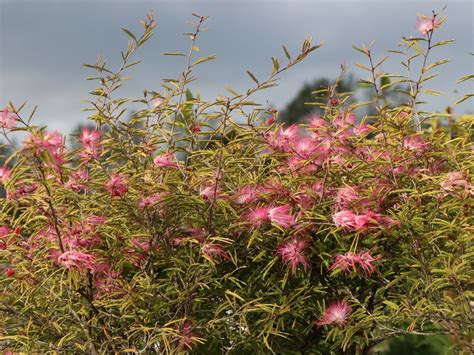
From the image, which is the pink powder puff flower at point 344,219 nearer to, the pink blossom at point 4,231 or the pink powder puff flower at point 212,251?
the pink powder puff flower at point 212,251

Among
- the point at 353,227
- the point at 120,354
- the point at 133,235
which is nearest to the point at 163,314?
the point at 120,354

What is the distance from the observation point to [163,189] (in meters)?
3.32

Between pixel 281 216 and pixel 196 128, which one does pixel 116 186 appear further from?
pixel 281 216

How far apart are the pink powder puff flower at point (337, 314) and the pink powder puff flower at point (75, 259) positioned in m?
1.21

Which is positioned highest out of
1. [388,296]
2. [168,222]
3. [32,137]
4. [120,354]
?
[32,137]

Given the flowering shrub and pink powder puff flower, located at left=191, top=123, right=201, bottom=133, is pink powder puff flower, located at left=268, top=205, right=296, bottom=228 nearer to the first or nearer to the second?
the flowering shrub

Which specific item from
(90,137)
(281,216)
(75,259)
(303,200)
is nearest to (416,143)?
(303,200)

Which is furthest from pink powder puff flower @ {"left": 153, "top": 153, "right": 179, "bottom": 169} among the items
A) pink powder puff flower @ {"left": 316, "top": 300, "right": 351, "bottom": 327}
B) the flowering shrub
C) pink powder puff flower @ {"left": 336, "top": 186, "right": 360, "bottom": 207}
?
pink powder puff flower @ {"left": 316, "top": 300, "right": 351, "bottom": 327}

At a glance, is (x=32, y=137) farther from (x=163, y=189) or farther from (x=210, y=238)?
(x=210, y=238)

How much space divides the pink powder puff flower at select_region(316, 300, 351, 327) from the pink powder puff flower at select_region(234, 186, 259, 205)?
2.28 ft

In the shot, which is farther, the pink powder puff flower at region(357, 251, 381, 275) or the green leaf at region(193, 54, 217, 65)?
the green leaf at region(193, 54, 217, 65)

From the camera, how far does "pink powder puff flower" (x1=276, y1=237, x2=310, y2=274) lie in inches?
129


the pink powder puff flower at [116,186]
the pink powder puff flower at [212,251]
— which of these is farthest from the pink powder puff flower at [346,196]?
the pink powder puff flower at [116,186]

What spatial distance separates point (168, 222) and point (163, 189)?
0.22 metres
